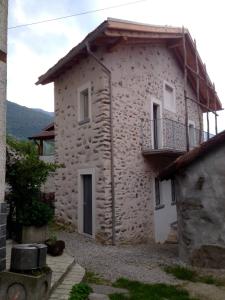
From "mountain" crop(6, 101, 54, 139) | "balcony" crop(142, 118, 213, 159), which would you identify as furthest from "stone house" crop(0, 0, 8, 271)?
"mountain" crop(6, 101, 54, 139)

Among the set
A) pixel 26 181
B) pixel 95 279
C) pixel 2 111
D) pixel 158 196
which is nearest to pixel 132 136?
pixel 158 196

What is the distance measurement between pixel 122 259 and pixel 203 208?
89.8 inches

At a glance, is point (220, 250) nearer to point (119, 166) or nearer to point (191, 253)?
point (191, 253)

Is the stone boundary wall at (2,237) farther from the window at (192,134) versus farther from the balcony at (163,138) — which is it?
the window at (192,134)

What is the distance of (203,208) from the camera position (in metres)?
7.73

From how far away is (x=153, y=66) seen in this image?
1295 cm

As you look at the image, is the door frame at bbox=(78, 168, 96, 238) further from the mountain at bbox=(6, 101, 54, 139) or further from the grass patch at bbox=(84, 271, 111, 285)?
the mountain at bbox=(6, 101, 54, 139)

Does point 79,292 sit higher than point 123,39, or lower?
lower

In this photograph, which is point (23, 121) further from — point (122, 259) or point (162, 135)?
point (122, 259)

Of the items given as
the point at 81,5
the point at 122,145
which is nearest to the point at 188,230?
the point at 122,145

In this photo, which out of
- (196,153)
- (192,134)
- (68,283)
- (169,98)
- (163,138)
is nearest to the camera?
(68,283)

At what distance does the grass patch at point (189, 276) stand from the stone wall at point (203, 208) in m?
0.57

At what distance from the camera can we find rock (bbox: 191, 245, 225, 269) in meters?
7.40

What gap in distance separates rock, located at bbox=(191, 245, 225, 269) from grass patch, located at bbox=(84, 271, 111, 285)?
242 centimetres
